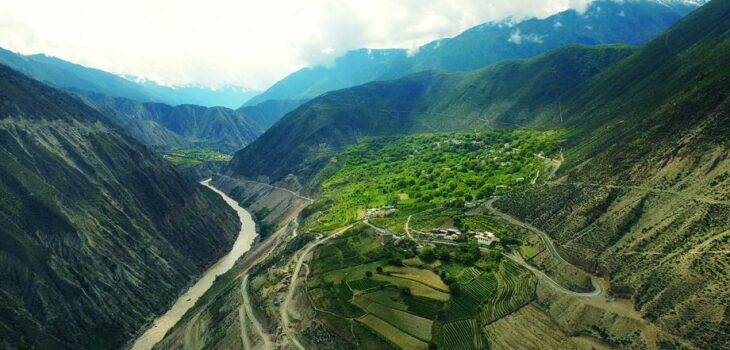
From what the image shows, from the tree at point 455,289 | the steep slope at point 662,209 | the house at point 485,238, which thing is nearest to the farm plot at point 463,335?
the tree at point 455,289

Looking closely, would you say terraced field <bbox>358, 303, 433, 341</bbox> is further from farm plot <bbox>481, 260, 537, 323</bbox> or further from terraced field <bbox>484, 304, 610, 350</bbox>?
farm plot <bbox>481, 260, 537, 323</bbox>

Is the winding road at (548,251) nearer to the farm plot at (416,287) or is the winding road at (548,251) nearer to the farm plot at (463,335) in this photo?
the farm plot at (463,335)

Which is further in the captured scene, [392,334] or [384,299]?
[384,299]

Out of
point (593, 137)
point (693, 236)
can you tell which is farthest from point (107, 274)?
point (593, 137)

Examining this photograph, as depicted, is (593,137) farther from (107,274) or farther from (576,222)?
(107,274)

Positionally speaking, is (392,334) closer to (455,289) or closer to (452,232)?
(455,289)

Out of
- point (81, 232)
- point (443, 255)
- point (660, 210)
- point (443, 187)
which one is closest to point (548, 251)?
point (443, 255)

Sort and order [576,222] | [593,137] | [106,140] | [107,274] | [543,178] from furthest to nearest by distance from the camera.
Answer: [106,140] → [593,137] → [543,178] → [107,274] → [576,222]
